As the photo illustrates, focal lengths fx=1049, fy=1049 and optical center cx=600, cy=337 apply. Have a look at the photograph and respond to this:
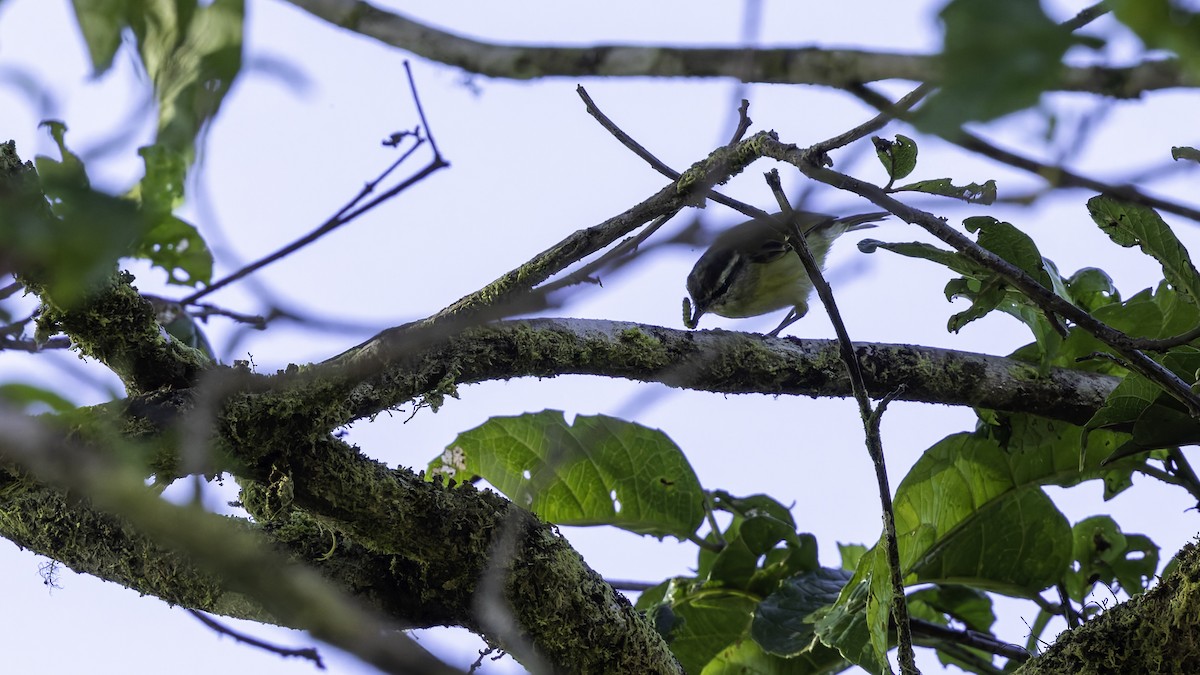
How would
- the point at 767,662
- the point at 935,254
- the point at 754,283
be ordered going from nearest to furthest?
the point at 935,254 < the point at 767,662 < the point at 754,283

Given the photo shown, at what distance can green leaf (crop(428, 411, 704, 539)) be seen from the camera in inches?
122

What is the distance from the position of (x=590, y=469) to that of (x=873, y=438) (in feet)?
4.11

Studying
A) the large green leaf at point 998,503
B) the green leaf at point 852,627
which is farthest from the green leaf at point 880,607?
the large green leaf at point 998,503

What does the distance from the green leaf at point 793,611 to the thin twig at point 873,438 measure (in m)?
0.58

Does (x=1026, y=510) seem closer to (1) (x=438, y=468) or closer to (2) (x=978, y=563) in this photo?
(2) (x=978, y=563)

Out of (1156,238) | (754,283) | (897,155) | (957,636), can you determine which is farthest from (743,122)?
(754,283)

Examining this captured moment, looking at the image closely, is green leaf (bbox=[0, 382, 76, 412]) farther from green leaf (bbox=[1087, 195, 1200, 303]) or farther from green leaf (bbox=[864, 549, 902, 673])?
Answer: green leaf (bbox=[1087, 195, 1200, 303])

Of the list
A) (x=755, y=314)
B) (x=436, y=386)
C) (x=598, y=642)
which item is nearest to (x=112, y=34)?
(x=436, y=386)

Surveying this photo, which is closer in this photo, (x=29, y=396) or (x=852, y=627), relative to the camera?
(x=29, y=396)

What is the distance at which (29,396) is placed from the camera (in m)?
0.81

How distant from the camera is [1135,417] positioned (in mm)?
2451

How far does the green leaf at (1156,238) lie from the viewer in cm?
247

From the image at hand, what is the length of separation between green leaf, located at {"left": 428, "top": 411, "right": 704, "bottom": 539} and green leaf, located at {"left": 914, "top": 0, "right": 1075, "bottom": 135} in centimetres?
238

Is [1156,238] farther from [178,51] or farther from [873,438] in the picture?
[178,51]
